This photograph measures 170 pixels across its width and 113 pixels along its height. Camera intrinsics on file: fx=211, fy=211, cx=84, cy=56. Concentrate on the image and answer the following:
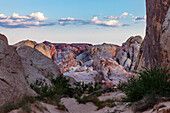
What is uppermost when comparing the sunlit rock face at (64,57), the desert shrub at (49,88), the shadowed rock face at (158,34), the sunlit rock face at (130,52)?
the shadowed rock face at (158,34)

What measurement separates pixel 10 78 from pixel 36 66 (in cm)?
806

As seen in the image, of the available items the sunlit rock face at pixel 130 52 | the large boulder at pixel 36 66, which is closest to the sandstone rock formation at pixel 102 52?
the sunlit rock face at pixel 130 52

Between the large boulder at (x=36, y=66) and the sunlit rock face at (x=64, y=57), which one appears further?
the sunlit rock face at (x=64, y=57)

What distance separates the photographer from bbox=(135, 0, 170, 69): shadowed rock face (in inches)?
400

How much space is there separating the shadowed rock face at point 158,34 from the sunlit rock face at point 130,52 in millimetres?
47649

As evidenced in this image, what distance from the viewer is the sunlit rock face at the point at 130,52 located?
6104 centimetres

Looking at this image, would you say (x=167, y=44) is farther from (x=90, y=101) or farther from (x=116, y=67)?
(x=116, y=67)

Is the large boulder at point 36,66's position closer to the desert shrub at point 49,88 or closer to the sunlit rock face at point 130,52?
the desert shrub at point 49,88

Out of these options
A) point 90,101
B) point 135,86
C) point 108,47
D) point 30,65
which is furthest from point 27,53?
point 108,47

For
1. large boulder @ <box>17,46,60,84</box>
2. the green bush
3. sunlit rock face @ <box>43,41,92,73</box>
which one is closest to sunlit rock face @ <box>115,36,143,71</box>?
sunlit rock face @ <box>43,41,92,73</box>

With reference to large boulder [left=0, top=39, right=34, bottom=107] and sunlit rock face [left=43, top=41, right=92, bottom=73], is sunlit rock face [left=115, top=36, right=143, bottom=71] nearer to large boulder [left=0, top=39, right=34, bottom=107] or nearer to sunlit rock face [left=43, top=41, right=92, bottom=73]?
sunlit rock face [left=43, top=41, right=92, bottom=73]

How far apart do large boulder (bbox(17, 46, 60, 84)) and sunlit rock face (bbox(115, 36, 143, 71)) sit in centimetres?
4282

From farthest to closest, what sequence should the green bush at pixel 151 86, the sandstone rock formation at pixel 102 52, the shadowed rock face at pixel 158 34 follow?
the sandstone rock formation at pixel 102 52 → the shadowed rock face at pixel 158 34 → the green bush at pixel 151 86

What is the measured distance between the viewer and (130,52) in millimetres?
63844
